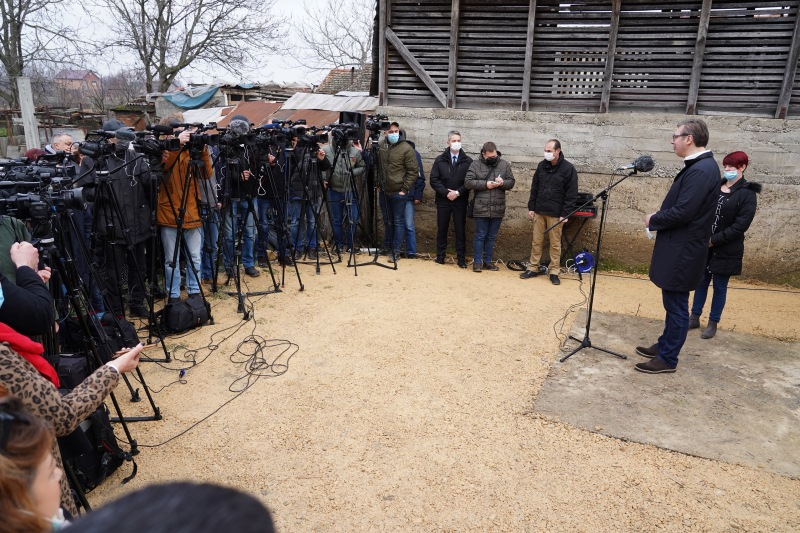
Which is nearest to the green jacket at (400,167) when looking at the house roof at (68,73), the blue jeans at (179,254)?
the blue jeans at (179,254)

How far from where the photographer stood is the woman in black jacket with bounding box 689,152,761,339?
15.5 ft

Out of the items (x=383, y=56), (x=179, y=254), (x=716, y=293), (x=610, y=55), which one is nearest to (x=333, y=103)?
(x=383, y=56)

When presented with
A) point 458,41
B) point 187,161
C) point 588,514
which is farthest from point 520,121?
point 588,514

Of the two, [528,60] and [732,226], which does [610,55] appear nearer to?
[528,60]

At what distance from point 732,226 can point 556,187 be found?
7.35ft

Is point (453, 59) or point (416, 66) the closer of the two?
point (453, 59)

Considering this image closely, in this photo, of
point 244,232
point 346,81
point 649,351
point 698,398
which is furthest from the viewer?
point 346,81

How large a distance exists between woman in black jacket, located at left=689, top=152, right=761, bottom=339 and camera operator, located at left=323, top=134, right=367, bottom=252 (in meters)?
4.30

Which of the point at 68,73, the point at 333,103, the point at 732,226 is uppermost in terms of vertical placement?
the point at 68,73

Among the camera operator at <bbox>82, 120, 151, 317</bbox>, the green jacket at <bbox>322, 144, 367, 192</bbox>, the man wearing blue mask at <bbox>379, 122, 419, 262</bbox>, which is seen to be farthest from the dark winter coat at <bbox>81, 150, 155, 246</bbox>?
the man wearing blue mask at <bbox>379, 122, 419, 262</bbox>

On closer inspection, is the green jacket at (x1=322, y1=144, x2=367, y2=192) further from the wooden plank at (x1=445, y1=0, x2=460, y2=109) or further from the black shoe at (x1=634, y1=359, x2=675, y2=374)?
the black shoe at (x1=634, y1=359, x2=675, y2=374)

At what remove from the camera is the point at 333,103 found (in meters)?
12.2

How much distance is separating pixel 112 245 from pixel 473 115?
510 cm

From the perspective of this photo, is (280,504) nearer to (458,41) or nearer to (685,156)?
(685,156)
